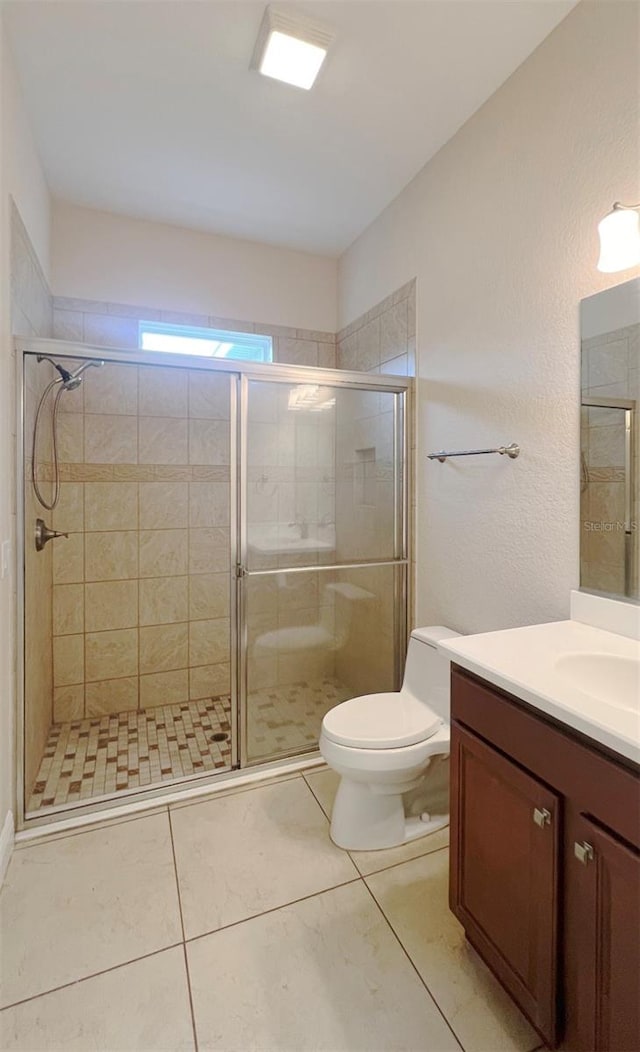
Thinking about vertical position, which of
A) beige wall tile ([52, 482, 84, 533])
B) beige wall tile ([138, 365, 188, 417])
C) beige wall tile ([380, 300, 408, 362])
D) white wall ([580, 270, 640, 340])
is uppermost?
beige wall tile ([380, 300, 408, 362])

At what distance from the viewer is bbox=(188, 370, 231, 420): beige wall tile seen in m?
2.77

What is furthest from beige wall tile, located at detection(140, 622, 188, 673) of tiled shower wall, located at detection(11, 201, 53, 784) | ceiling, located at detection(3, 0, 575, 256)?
ceiling, located at detection(3, 0, 575, 256)

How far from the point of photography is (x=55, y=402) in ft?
8.07

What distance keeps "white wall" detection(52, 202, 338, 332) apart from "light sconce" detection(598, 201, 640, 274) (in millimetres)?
2022

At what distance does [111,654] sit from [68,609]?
0.35m

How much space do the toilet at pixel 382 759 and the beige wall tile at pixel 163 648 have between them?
4.47 feet

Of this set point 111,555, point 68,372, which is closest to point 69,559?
point 111,555

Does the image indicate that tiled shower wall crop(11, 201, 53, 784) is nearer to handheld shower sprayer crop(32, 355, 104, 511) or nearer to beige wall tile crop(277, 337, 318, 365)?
handheld shower sprayer crop(32, 355, 104, 511)

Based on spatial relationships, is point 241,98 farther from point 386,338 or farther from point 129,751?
point 129,751

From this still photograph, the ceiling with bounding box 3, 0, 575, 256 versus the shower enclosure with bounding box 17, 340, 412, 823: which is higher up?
the ceiling with bounding box 3, 0, 575, 256

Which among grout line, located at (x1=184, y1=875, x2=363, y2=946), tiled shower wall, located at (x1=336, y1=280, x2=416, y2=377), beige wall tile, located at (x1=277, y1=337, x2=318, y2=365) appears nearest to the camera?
grout line, located at (x1=184, y1=875, x2=363, y2=946)

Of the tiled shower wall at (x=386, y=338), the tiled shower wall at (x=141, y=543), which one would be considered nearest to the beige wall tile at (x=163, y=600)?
the tiled shower wall at (x=141, y=543)

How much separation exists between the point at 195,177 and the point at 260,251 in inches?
26.3

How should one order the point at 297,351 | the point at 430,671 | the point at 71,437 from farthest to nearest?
the point at 297,351
the point at 71,437
the point at 430,671
